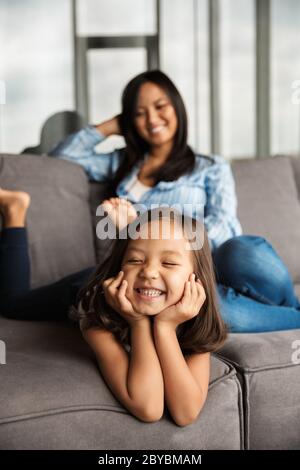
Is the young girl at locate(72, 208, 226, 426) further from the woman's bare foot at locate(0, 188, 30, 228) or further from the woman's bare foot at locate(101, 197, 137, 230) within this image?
the woman's bare foot at locate(0, 188, 30, 228)

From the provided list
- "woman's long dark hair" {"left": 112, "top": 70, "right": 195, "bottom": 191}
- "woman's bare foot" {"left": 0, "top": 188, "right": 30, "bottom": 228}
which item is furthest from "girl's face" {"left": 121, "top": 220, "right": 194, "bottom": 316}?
"woman's long dark hair" {"left": 112, "top": 70, "right": 195, "bottom": 191}

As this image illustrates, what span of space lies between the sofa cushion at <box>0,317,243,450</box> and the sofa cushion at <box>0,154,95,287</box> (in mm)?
559

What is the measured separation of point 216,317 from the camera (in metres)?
1.23

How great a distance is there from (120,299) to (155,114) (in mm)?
1042

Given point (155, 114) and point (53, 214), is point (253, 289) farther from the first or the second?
point (155, 114)

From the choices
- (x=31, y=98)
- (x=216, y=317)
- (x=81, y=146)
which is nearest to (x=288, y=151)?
(x=31, y=98)

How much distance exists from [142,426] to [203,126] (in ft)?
9.25

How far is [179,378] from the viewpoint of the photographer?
43.2 inches

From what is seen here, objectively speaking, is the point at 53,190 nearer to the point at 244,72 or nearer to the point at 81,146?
the point at 81,146

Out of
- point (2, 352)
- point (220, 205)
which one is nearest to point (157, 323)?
point (2, 352)

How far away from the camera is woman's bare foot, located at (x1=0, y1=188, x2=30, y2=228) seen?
5.55 ft

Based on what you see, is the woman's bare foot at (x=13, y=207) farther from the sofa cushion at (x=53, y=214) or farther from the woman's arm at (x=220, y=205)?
the woman's arm at (x=220, y=205)

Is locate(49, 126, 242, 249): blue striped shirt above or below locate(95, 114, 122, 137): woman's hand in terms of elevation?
below
